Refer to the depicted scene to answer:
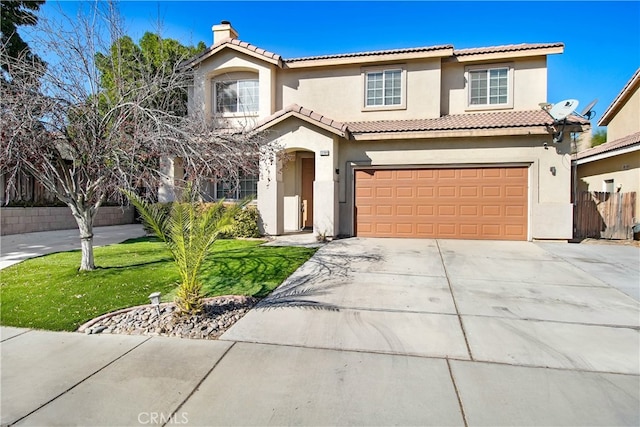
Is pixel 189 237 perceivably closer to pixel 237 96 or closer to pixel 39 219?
pixel 237 96

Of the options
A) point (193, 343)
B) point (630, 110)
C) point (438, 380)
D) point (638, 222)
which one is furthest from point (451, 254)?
point (630, 110)

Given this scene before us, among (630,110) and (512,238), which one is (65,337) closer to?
(512,238)

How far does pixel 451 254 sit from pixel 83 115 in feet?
30.6

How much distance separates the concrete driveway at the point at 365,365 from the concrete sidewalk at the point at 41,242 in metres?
6.81

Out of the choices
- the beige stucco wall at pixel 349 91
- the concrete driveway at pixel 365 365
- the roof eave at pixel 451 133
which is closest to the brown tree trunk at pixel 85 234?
the concrete driveway at pixel 365 365

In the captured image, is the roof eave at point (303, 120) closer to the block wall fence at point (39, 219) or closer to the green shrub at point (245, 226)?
the green shrub at point (245, 226)

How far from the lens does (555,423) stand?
301 cm

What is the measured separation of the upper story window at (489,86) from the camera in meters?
14.6

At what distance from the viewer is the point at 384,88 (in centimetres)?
1527

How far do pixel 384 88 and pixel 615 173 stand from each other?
11.0 metres

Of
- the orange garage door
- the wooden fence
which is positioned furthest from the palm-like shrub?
the wooden fence

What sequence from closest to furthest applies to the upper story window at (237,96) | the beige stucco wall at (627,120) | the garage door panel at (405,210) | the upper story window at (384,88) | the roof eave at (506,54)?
the garage door panel at (405,210) → the roof eave at (506,54) → the upper story window at (384,88) → the upper story window at (237,96) → the beige stucco wall at (627,120)

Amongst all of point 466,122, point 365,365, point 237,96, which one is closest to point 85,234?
point 365,365

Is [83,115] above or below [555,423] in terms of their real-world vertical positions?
above
